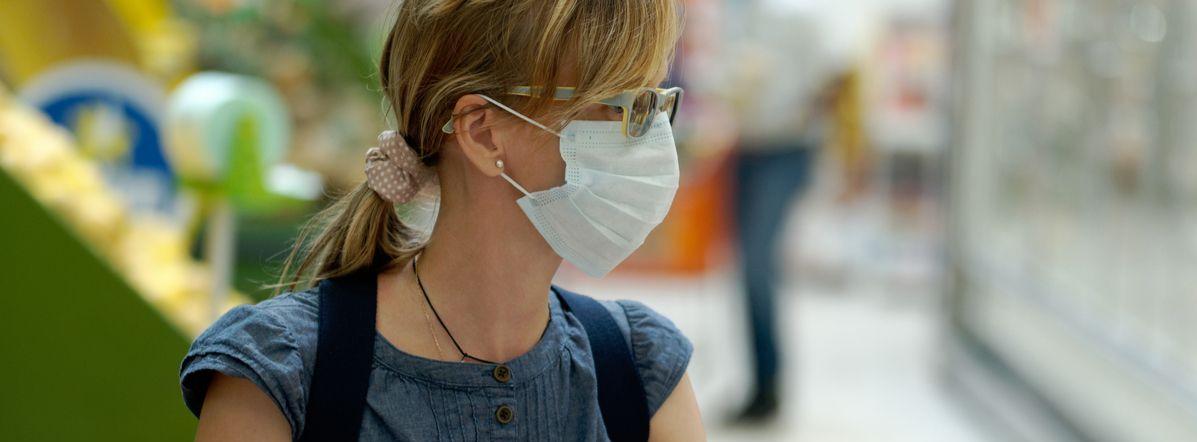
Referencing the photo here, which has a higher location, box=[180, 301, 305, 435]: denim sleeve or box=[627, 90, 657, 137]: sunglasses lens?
box=[627, 90, 657, 137]: sunglasses lens

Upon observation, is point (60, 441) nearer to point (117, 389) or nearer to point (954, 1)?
point (117, 389)

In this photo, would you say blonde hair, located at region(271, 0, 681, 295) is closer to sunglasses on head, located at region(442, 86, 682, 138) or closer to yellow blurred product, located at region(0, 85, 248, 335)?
sunglasses on head, located at region(442, 86, 682, 138)

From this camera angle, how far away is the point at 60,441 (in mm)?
2211

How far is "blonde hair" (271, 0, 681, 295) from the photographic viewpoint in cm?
126

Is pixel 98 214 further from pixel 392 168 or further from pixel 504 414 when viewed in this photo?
pixel 504 414

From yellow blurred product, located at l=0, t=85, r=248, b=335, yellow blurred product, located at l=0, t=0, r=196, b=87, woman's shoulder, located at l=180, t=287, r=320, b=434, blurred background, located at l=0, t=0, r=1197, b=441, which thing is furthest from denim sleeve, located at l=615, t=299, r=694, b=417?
yellow blurred product, located at l=0, t=0, r=196, b=87

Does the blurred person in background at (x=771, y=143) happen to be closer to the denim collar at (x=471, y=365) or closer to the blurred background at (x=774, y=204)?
the blurred background at (x=774, y=204)

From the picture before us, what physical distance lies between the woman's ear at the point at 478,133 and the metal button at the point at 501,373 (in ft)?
0.66

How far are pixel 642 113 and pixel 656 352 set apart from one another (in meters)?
0.26

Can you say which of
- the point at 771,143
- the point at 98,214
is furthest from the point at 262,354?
the point at 771,143

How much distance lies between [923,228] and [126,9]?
5243mm

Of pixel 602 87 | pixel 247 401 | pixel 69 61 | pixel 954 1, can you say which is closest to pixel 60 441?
pixel 247 401

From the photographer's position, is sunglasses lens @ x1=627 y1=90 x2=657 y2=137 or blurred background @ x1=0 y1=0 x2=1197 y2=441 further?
blurred background @ x1=0 y1=0 x2=1197 y2=441

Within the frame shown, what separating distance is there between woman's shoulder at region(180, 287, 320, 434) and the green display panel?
41.3 inches
